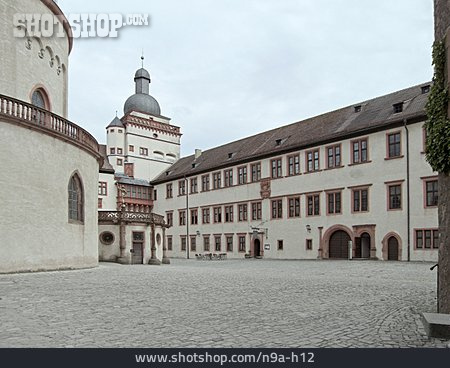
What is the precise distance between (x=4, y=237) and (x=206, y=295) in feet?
30.0

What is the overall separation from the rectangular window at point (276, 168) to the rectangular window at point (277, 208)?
7.16ft

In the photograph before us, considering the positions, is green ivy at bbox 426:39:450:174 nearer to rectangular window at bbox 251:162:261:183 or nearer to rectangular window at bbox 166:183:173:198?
rectangular window at bbox 251:162:261:183

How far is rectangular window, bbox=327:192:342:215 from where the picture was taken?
119 ft

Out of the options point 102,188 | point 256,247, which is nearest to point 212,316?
point 256,247

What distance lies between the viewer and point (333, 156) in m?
36.8

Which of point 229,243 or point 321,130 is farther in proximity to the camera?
point 229,243

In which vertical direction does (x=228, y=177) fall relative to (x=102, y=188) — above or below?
above

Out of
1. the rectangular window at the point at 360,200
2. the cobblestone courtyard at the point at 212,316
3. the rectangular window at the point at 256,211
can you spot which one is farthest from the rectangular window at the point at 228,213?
the cobblestone courtyard at the point at 212,316

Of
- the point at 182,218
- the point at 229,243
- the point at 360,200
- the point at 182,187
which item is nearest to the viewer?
the point at 360,200

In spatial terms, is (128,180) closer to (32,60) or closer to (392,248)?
(392,248)

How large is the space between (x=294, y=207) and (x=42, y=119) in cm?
2507

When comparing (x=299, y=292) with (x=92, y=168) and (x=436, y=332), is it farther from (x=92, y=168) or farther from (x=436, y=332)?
(x=92, y=168)

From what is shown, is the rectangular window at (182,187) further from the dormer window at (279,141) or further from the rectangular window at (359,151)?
the rectangular window at (359,151)
